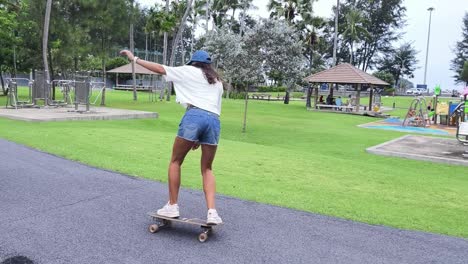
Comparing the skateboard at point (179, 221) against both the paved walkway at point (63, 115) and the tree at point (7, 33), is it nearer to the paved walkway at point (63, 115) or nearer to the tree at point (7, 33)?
the paved walkway at point (63, 115)

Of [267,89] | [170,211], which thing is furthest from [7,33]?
[267,89]

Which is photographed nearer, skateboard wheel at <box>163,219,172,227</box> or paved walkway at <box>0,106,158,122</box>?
skateboard wheel at <box>163,219,172,227</box>

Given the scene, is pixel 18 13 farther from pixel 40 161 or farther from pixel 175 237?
pixel 175 237

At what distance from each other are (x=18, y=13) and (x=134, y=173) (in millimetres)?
22329

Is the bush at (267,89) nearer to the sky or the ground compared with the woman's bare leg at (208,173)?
nearer to the sky

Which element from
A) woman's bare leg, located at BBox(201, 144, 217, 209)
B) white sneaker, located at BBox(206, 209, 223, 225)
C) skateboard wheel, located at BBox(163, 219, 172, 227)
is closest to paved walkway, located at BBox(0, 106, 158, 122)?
skateboard wheel, located at BBox(163, 219, 172, 227)

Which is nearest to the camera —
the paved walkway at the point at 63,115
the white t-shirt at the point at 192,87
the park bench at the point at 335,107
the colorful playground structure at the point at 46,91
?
the white t-shirt at the point at 192,87

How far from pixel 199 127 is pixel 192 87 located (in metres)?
0.41

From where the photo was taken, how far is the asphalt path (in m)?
3.77

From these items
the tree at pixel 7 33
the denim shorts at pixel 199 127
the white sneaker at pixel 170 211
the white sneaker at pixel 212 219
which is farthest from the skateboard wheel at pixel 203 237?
the tree at pixel 7 33

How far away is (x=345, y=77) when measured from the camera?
111 ft

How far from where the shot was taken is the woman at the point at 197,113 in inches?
165

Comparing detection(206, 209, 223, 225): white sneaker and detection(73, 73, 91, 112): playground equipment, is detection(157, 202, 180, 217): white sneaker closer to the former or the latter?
detection(206, 209, 223, 225): white sneaker

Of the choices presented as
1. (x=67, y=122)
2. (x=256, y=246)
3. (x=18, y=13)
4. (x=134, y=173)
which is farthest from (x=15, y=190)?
(x=18, y=13)
